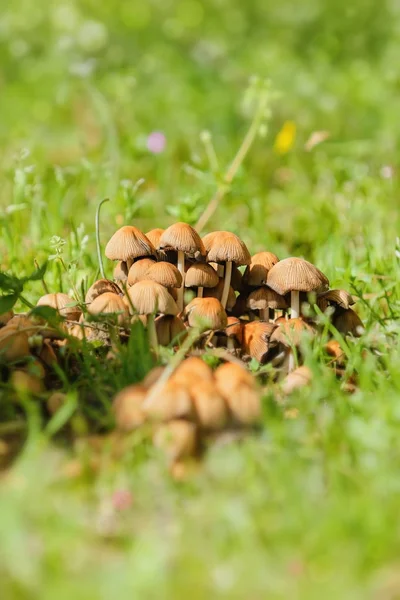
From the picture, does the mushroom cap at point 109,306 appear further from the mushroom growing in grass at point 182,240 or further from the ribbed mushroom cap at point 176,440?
the ribbed mushroom cap at point 176,440

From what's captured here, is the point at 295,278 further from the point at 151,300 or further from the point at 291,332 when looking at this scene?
the point at 151,300

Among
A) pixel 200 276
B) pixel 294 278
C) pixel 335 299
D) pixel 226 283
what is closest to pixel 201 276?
pixel 200 276

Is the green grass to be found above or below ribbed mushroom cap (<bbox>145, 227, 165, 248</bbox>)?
below

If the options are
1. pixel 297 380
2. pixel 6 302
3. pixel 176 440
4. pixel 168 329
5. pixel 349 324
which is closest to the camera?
pixel 176 440

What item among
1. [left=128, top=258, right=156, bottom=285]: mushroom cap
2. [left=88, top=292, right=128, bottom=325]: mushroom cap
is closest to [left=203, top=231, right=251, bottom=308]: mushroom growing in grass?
[left=128, top=258, right=156, bottom=285]: mushroom cap

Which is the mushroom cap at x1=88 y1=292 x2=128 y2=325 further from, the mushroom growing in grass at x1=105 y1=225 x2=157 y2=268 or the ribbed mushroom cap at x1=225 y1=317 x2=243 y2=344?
the ribbed mushroom cap at x1=225 y1=317 x2=243 y2=344

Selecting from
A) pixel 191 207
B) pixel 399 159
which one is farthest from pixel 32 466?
pixel 399 159
